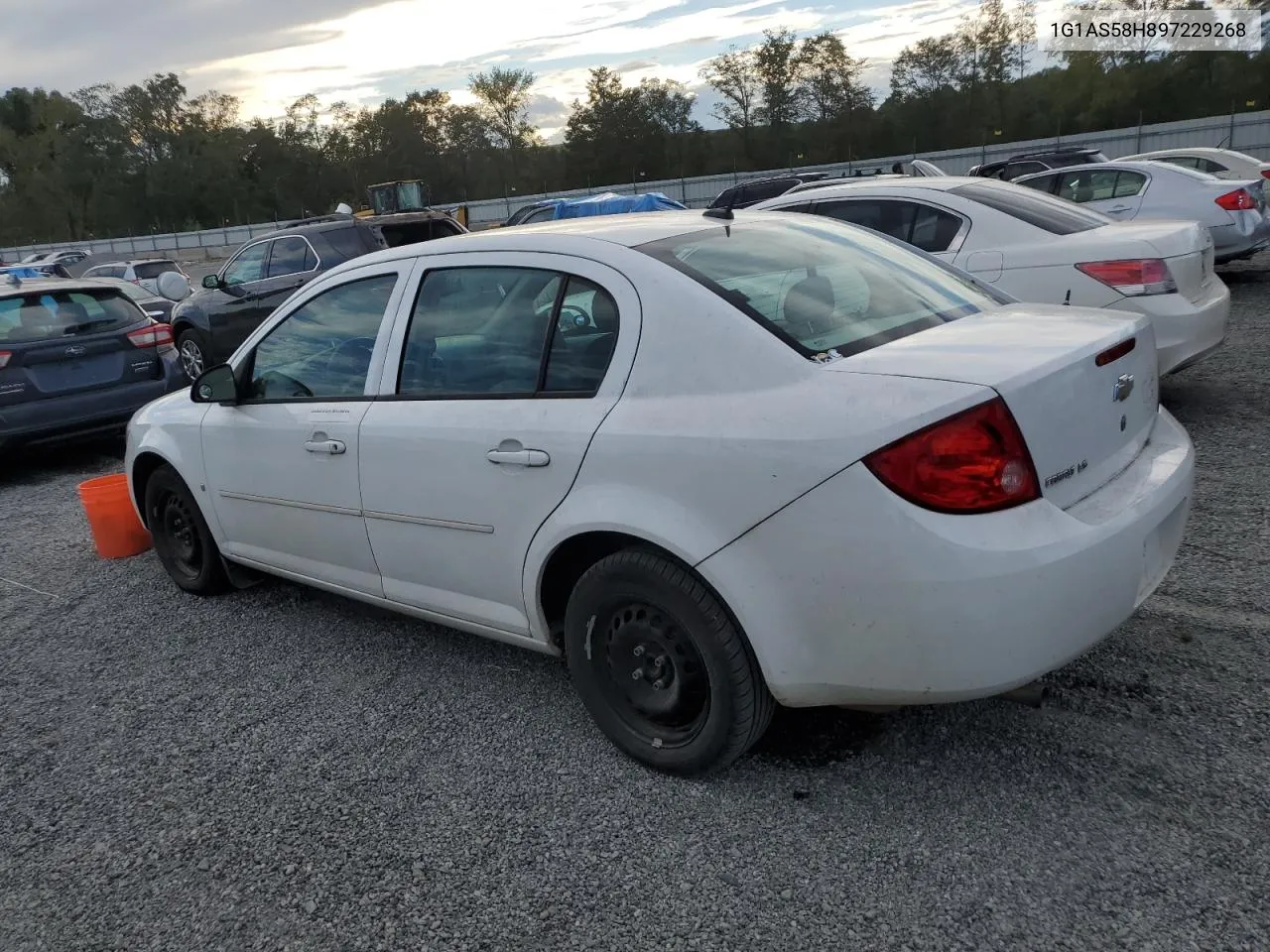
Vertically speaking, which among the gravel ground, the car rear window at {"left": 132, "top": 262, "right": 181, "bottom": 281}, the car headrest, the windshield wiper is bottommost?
the gravel ground

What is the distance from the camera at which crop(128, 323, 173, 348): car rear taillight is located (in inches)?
322

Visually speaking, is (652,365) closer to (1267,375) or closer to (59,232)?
(1267,375)

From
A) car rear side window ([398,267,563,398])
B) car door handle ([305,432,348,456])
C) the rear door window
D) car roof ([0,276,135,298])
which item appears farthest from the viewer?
the rear door window

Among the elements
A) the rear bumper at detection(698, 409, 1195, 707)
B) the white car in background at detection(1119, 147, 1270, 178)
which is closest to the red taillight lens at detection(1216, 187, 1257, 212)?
the white car in background at detection(1119, 147, 1270, 178)

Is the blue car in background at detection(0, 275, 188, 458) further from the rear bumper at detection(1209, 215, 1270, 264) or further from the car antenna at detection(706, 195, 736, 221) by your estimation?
the rear bumper at detection(1209, 215, 1270, 264)

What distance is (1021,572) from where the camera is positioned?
232cm

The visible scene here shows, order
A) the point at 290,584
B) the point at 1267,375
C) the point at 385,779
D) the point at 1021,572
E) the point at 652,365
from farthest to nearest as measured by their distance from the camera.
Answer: the point at 1267,375
the point at 290,584
the point at 385,779
the point at 652,365
the point at 1021,572

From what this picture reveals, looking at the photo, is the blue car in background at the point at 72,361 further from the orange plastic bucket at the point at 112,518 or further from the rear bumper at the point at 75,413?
the orange plastic bucket at the point at 112,518

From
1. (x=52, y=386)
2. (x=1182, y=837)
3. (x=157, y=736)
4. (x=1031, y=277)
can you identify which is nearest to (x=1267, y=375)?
(x=1031, y=277)

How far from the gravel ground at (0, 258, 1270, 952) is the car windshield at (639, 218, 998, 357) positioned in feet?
4.11

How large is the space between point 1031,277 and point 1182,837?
4.26 meters

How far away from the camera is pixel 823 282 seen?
3094mm

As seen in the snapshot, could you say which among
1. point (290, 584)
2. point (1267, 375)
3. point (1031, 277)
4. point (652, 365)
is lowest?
point (1267, 375)

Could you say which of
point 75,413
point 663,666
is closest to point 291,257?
point 75,413
